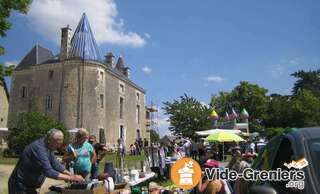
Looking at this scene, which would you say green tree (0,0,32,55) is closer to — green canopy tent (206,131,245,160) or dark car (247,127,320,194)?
green canopy tent (206,131,245,160)

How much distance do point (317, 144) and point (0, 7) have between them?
1433 cm

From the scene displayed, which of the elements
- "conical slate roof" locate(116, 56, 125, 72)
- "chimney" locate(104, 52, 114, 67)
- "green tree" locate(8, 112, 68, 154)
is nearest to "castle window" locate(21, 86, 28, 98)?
"chimney" locate(104, 52, 114, 67)

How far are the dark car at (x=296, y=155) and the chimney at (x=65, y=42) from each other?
45291 millimetres

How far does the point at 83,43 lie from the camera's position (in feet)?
157

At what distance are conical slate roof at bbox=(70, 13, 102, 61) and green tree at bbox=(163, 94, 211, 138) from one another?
11.8 meters

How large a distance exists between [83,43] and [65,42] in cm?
209

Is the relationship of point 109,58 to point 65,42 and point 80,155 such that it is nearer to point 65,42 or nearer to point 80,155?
point 65,42

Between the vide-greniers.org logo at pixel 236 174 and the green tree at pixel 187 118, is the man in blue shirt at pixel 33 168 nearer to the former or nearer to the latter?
the vide-greniers.org logo at pixel 236 174

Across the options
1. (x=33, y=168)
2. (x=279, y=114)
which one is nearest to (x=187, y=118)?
(x=279, y=114)

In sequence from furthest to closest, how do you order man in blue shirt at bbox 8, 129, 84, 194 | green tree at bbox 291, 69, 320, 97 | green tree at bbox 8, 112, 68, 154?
green tree at bbox 291, 69, 320, 97, green tree at bbox 8, 112, 68, 154, man in blue shirt at bbox 8, 129, 84, 194

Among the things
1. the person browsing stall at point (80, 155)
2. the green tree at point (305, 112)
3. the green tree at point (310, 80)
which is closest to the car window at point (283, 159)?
the person browsing stall at point (80, 155)

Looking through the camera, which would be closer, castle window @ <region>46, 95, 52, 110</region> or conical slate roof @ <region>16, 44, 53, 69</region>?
castle window @ <region>46, 95, 52, 110</region>

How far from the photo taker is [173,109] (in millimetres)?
45094

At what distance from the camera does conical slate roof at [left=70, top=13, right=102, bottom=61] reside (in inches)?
1863
